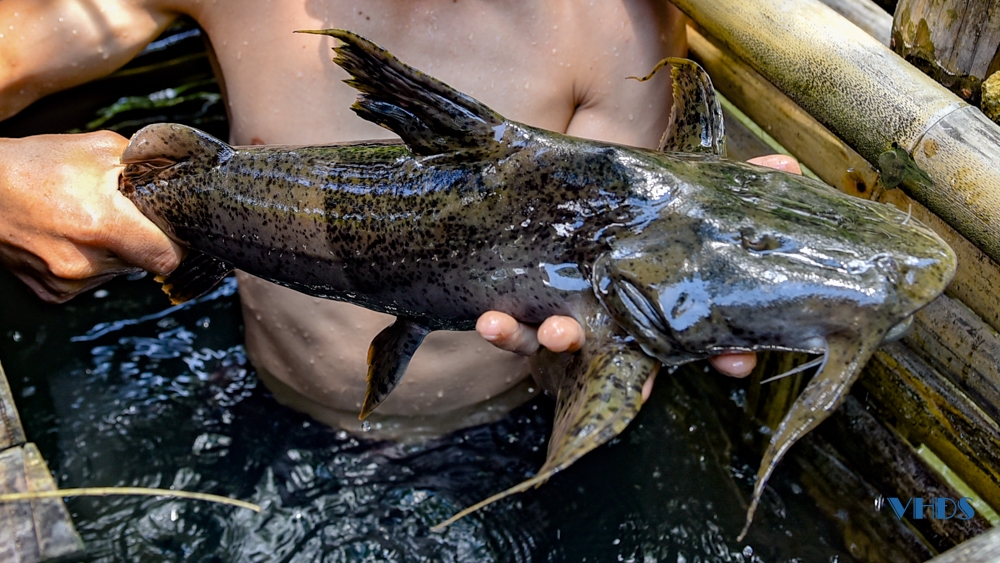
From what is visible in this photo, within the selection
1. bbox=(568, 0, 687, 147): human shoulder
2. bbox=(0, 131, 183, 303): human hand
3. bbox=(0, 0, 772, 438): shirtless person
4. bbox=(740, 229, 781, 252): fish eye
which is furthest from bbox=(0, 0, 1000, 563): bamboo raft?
bbox=(740, 229, 781, 252): fish eye

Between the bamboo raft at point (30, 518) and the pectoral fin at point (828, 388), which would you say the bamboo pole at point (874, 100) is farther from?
the bamboo raft at point (30, 518)

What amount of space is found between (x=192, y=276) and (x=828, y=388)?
5.06ft

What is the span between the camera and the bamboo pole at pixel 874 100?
189cm

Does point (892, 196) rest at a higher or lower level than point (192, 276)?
higher

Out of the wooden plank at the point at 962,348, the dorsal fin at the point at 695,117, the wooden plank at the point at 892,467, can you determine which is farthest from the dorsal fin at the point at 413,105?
the wooden plank at the point at 892,467

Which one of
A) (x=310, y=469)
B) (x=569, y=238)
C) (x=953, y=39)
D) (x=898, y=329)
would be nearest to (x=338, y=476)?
(x=310, y=469)

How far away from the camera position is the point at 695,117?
1.86 meters

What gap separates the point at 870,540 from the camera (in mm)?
2678

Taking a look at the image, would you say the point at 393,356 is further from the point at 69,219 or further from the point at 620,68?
the point at 620,68

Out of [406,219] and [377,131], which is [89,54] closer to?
[377,131]

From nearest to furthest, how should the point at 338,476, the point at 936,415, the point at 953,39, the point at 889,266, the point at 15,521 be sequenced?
the point at 889,266 → the point at 15,521 → the point at 953,39 → the point at 936,415 → the point at 338,476

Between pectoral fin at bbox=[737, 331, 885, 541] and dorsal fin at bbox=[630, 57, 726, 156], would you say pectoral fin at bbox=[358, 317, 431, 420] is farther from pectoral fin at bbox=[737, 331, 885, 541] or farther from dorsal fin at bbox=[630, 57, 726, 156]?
pectoral fin at bbox=[737, 331, 885, 541]

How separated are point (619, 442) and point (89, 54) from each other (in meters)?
2.25

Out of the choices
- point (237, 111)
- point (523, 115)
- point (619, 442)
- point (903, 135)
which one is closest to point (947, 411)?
point (903, 135)
